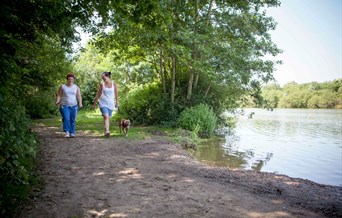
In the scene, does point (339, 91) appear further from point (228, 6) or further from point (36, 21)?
point (36, 21)

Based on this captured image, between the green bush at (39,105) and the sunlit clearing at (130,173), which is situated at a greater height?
the green bush at (39,105)

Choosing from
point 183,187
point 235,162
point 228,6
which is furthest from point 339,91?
point 183,187

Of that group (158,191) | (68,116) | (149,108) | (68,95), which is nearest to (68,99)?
(68,95)

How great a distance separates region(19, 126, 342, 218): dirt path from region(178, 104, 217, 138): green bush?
714cm

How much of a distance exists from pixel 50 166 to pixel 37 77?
23.1ft

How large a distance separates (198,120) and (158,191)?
9878 mm

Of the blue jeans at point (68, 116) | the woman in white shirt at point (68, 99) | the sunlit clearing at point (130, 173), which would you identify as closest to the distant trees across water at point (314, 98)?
the blue jeans at point (68, 116)

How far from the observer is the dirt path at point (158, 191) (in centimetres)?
386

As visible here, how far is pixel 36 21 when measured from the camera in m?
5.48

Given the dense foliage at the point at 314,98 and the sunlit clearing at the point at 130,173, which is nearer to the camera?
the sunlit clearing at the point at 130,173

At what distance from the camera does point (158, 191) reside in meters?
4.62

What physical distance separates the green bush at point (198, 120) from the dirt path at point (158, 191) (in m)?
7.14

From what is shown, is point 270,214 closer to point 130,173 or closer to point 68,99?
point 130,173

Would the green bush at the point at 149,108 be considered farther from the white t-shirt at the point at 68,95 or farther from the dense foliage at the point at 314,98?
the dense foliage at the point at 314,98
